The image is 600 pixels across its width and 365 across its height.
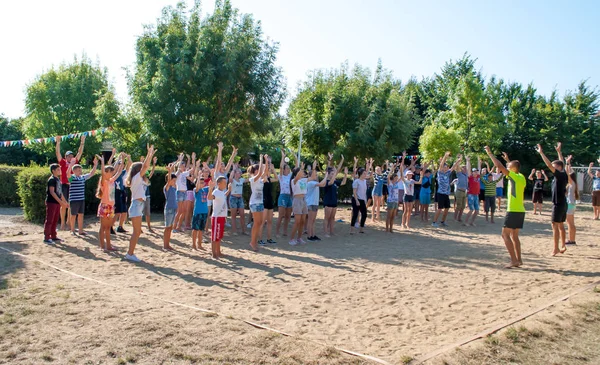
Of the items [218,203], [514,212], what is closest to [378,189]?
[514,212]

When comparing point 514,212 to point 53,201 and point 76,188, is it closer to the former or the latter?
point 53,201

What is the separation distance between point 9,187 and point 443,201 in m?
16.9

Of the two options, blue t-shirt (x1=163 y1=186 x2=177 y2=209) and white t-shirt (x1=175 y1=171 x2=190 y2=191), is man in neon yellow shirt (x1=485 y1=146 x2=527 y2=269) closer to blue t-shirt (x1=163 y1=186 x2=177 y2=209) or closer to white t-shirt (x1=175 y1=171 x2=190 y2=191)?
blue t-shirt (x1=163 y1=186 x2=177 y2=209)

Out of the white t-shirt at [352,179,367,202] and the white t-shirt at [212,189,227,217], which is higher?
the white t-shirt at [352,179,367,202]

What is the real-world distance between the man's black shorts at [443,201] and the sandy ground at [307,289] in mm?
2443

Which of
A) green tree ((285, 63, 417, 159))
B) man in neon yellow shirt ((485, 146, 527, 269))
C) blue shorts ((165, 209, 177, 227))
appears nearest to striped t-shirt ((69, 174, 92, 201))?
blue shorts ((165, 209, 177, 227))

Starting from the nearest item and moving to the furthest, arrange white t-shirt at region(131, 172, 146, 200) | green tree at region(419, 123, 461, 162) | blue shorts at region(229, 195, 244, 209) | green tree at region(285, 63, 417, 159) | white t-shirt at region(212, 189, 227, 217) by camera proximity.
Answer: white t-shirt at region(131, 172, 146, 200)
white t-shirt at region(212, 189, 227, 217)
blue shorts at region(229, 195, 244, 209)
green tree at region(285, 63, 417, 159)
green tree at region(419, 123, 461, 162)

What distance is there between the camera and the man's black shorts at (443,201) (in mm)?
14477

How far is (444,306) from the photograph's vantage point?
6.51 metres

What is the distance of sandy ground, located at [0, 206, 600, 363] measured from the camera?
510 cm

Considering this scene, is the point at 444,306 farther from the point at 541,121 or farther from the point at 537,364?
the point at 541,121

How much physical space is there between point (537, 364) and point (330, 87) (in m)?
20.3

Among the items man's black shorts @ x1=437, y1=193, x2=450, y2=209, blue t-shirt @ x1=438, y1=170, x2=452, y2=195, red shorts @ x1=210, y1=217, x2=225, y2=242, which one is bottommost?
red shorts @ x1=210, y1=217, x2=225, y2=242

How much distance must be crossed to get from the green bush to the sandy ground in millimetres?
8557
